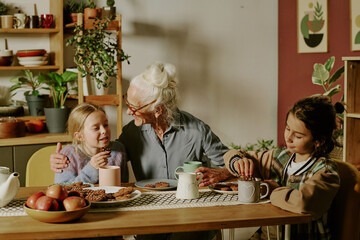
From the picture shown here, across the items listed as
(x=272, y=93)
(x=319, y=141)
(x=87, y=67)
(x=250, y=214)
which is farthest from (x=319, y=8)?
(x=250, y=214)

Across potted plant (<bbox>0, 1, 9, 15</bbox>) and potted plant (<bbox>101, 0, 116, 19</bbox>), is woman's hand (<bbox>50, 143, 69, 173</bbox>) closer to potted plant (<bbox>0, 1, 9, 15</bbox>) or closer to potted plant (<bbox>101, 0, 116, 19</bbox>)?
potted plant (<bbox>101, 0, 116, 19</bbox>)

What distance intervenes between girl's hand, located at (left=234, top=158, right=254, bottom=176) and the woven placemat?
18cm

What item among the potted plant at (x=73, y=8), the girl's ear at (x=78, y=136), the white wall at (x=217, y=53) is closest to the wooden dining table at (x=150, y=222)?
the girl's ear at (x=78, y=136)

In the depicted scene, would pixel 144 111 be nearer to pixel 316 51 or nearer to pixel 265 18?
pixel 316 51

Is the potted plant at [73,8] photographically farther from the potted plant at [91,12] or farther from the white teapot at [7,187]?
the white teapot at [7,187]

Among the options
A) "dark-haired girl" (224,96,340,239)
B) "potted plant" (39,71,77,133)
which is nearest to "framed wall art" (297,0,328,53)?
"potted plant" (39,71,77,133)

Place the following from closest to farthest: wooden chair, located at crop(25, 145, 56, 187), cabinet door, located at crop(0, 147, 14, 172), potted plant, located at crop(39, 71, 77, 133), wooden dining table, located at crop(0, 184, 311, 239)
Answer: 1. wooden dining table, located at crop(0, 184, 311, 239)
2. wooden chair, located at crop(25, 145, 56, 187)
3. cabinet door, located at crop(0, 147, 14, 172)
4. potted plant, located at crop(39, 71, 77, 133)

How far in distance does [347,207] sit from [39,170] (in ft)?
5.22

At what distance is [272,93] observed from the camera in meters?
4.93

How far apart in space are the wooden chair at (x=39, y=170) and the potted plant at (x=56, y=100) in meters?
1.15

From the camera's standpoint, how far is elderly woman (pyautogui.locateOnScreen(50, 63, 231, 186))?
268 cm

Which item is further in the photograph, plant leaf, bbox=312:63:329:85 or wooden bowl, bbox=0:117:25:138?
plant leaf, bbox=312:63:329:85

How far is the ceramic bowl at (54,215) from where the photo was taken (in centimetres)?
173

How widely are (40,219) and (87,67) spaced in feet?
7.14
